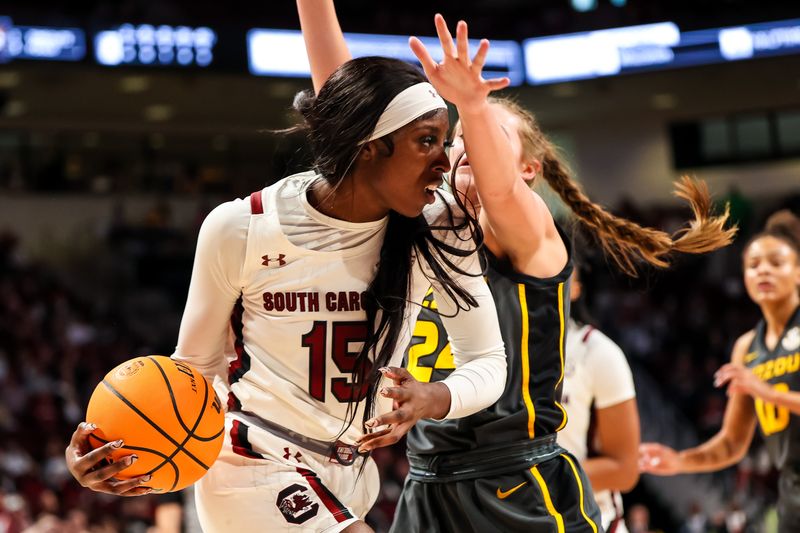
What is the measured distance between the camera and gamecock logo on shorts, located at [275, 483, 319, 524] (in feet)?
8.45

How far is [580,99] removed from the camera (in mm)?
18062

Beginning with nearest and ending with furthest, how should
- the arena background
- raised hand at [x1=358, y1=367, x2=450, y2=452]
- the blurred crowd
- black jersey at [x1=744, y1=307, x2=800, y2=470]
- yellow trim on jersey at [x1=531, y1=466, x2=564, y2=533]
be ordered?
raised hand at [x1=358, y1=367, x2=450, y2=452] → yellow trim on jersey at [x1=531, y1=466, x2=564, y2=533] → black jersey at [x1=744, y1=307, x2=800, y2=470] → the blurred crowd → the arena background

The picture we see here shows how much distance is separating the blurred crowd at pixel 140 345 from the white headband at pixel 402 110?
6.13 meters

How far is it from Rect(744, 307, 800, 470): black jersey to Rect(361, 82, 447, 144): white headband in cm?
294

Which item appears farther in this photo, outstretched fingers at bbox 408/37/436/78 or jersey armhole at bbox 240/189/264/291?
jersey armhole at bbox 240/189/264/291

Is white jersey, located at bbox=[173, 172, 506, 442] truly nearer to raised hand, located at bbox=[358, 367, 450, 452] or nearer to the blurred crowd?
raised hand, located at bbox=[358, 367, 450, 452]

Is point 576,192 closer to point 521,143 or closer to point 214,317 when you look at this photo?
point 521,143

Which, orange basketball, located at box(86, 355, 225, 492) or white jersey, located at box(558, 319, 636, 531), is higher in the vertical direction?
orange basketball, located at box(86, 355, 225, 492)

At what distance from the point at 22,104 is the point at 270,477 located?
15387 millimetres

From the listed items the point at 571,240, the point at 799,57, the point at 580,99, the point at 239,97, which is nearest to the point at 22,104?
the point at 239,97

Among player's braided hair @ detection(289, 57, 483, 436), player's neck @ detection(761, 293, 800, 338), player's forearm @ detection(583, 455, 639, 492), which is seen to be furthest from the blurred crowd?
player's braided hair @ detection(289, 57, 483, 436)

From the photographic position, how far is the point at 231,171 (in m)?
18.7

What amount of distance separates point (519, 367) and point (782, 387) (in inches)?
91.5

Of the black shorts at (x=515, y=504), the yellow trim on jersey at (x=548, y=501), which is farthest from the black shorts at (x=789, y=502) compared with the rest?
the yellow trim on jersey at (x=548, y=501)
